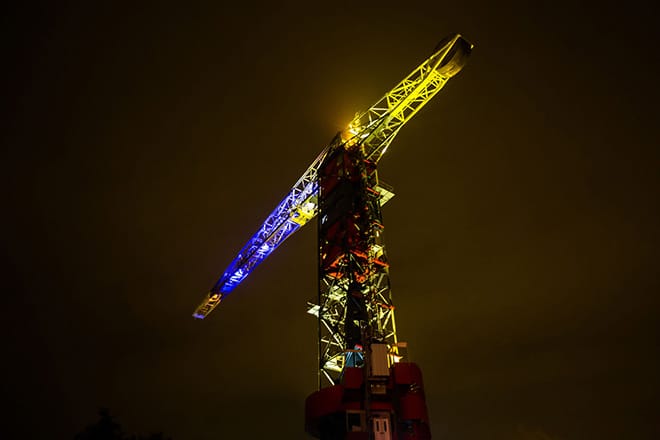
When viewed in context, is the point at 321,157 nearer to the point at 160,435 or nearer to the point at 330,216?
the point at 330,216

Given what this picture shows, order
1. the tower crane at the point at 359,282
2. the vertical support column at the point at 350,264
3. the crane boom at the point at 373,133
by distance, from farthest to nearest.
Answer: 1. the crane boom at the point at 373,133
2. the vertical support column at the point at 350,264
3. the tower crane at the point at 359,282

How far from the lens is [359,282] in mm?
20500

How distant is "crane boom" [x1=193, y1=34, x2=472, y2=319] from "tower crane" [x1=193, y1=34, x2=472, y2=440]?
0.06 m

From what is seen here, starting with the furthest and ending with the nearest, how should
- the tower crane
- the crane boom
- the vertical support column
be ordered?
the crane boom
the vertical support column
the tower crane

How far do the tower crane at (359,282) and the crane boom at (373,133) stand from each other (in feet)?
0.20

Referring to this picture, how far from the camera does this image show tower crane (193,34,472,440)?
16031 mm

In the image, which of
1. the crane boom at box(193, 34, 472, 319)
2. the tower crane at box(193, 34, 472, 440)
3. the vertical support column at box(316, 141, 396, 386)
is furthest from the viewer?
the crane boom at box(193, 34, 472, 319)

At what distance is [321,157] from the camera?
26.7m

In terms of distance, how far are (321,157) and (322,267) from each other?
7.56 metres

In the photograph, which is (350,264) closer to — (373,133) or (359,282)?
(359,282)

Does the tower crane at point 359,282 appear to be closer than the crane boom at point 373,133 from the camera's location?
Yes

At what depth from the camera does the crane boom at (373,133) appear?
2330cm

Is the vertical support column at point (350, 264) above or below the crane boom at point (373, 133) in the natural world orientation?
below

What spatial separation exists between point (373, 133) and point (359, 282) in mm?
8900
